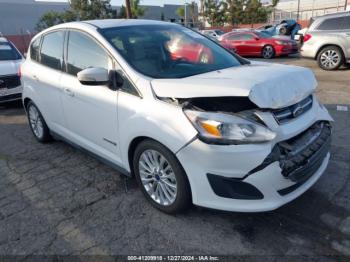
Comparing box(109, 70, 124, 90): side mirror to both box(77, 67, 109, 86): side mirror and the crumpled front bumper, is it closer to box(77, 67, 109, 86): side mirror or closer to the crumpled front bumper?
box(77, 67, 109, 86): side mirror

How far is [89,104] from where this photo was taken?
3.57 metres

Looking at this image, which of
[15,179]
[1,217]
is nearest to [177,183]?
[1,217]

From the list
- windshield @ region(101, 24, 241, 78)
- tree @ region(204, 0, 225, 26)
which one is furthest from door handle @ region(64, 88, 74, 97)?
tree @ region(204, 0, 225, 26)

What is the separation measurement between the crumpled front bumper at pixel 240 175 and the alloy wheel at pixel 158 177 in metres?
0.28

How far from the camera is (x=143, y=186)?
10.9 feet

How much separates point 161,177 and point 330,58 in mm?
9647

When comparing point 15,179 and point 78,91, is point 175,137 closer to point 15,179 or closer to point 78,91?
point 78,91

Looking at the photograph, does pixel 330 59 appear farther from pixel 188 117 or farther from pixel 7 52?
pixel 188 117

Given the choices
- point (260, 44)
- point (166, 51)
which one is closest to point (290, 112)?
point (166, 51)

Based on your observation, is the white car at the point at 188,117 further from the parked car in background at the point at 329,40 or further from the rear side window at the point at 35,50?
the parked car in background at the point at 329,40

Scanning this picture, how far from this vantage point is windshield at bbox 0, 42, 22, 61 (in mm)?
8523

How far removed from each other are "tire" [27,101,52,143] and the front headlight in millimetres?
3196

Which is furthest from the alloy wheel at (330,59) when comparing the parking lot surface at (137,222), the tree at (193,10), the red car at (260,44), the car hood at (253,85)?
the tree at (193,10)

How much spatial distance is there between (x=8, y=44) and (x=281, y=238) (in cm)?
876
